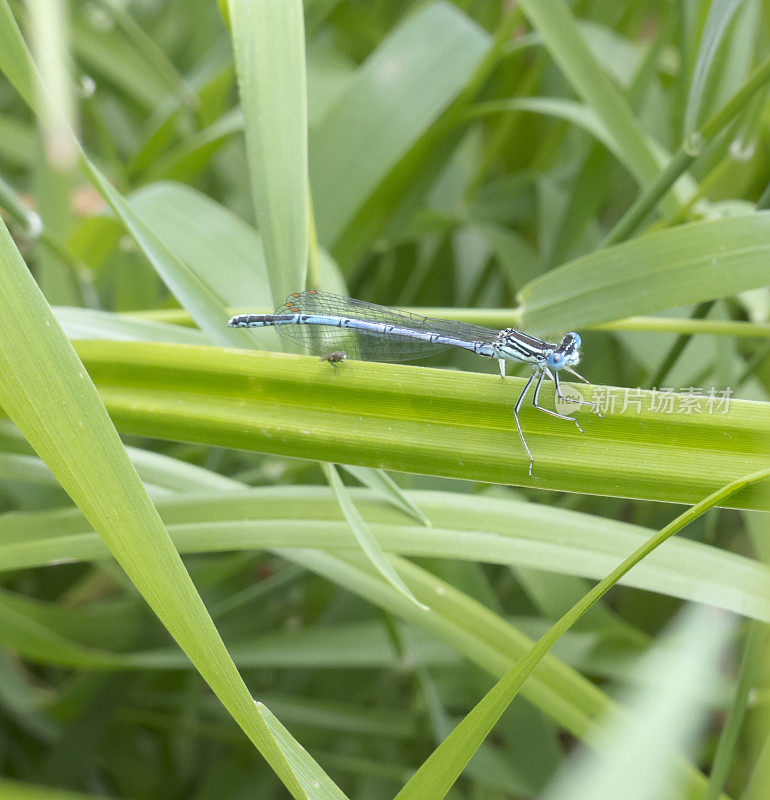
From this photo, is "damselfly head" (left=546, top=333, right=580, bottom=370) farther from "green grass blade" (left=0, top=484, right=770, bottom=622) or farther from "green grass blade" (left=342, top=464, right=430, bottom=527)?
"green grass blade" (left=342, top=464, right=430, bottom=527)

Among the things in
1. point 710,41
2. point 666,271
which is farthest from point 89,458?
point 710,41

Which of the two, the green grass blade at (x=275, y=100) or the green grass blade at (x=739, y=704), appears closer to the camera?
the green grass blade at (x=739, y=704)

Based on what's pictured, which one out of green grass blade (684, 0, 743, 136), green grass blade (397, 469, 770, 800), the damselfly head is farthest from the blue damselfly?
green grass blade (684, 0, 743, 136)

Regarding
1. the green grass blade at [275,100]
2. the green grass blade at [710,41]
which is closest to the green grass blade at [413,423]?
the green grass blade at [275,100]

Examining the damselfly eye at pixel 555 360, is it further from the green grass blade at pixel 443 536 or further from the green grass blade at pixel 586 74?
the green grass blade at pixel 586 74

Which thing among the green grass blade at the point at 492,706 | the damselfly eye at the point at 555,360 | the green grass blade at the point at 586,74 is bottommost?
the green grass blade at the point at 492,706

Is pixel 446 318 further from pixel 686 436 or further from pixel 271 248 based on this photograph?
pixel 686 436

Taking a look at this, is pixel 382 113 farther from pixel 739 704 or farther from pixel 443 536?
pixel 739 704
